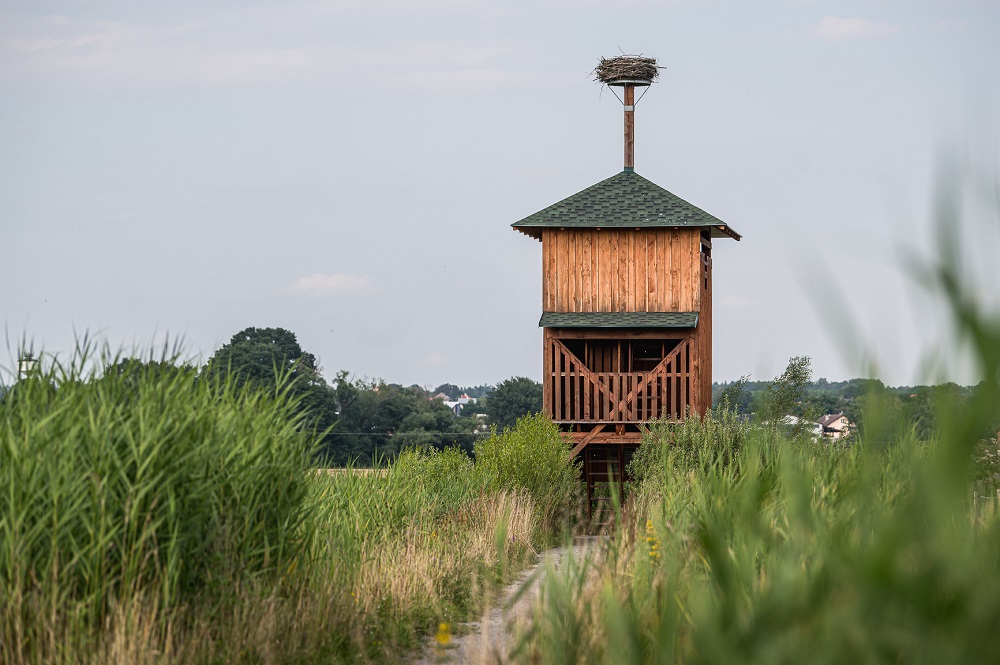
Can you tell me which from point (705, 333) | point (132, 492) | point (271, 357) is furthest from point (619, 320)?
point (271, 357)

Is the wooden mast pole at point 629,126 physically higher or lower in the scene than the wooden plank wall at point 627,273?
higher

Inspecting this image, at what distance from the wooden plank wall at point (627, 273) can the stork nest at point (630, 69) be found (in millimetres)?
5862

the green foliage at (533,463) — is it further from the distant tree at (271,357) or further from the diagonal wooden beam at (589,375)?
the distant tree at (271,357)

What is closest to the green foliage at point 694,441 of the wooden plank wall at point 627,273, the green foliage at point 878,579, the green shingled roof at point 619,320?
the green shingled roof at point 619,320

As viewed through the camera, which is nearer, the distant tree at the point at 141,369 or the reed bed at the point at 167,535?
the reed bed at the point at 167,535

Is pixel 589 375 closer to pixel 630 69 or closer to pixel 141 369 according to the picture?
pixel 630 69

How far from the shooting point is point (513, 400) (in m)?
74.7

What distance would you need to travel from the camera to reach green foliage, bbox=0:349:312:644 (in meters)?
7.95

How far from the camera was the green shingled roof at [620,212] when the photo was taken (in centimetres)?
2689

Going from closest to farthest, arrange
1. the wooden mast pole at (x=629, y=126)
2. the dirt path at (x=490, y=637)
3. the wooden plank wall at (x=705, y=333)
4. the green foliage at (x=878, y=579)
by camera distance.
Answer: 1. the green foliage at (x=878, y=579)
2. the dirt path at (x=490, y=637)
3. the wooden plank wall at (x=705, y=333)
4. the wooden mast pole at (x=629, y=126)

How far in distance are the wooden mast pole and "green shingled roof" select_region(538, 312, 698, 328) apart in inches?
201

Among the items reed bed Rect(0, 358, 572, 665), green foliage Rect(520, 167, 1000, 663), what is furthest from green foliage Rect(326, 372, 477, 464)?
green foliage Rect(520, 167, 1000, 663)

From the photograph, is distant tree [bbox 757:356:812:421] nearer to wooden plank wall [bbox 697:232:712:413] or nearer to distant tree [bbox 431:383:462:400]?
wooden plank wall [bbox 697:232:712:413]

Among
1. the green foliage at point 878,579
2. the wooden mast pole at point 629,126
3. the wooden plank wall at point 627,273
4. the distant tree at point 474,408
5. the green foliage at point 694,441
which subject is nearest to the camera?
the green foliage at point 878,579
